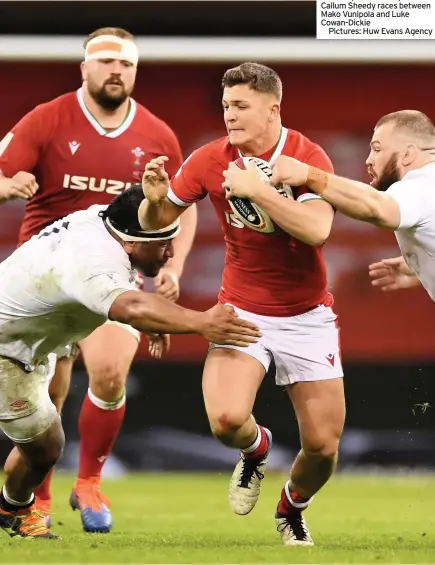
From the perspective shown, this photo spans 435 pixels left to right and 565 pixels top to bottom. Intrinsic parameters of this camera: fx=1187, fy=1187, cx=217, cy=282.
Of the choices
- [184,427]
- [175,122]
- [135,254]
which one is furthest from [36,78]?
[135,254]

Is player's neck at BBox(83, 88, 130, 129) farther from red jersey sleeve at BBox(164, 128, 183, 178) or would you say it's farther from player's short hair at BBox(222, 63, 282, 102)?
player's short hair at BBox(222, 63, 282, 102)

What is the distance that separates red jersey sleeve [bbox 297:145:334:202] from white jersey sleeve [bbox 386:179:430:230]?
0.36 metres

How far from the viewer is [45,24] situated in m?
11.0

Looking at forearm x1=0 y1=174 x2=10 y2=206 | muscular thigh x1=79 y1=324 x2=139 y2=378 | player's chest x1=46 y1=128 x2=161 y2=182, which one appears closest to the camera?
forearm x1=0 y1=174 x2=10 y2=206

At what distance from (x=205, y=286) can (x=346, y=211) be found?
5.84m

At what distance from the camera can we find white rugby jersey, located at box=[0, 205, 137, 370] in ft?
17.3

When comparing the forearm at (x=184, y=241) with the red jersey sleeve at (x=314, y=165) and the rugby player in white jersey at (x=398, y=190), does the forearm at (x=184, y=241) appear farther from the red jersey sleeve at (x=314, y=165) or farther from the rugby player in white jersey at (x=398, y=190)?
the red jersey sleeve at (x=314, y=165)

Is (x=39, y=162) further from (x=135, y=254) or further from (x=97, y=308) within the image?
(x=97, y=308)

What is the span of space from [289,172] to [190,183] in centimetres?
86

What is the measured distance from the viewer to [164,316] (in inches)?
203

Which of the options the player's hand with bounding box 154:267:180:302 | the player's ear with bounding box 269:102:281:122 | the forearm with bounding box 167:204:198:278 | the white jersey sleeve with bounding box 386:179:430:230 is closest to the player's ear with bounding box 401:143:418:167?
the white jersey sleeve with bounding box 386:179:430:230

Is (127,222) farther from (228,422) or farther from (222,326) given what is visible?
(228,422)

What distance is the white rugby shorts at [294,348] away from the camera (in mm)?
6227

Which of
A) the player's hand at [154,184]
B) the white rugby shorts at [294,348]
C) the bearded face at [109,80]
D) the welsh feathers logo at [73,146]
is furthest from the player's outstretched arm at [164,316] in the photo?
the bearded face at [109,80]
